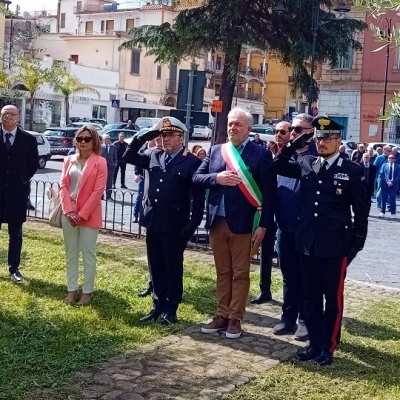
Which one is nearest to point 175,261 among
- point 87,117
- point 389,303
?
point 389,303

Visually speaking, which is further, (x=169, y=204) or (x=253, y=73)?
(x=253, y=73)

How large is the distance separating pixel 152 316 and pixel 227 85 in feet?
42.6

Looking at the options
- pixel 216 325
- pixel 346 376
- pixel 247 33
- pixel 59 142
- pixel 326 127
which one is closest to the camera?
pixel 346 376

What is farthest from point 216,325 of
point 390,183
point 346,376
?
point 390,183

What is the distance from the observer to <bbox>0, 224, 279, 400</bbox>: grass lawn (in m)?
5.42

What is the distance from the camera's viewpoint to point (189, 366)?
18.7ft

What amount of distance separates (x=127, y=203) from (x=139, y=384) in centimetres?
1253

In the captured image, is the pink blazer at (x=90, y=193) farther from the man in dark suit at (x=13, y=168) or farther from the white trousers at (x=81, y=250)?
the man in dark suit at (x=13, y=168)

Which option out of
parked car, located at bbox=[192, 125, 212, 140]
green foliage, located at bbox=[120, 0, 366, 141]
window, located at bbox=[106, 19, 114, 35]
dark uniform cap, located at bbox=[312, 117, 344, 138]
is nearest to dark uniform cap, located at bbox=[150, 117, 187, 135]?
dark uniform cap, located at bbox=[312, 117, 344, 138]

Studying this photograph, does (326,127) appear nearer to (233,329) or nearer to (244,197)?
(244,197)

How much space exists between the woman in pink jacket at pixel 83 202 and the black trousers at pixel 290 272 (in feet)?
6.32

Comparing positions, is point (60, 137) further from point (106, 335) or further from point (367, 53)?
point (106, 335)

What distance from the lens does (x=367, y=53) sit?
132 feet

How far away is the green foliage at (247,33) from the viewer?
57.3ft
